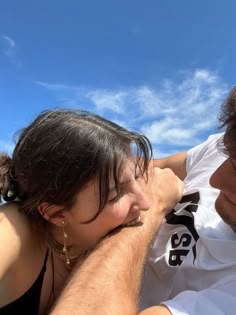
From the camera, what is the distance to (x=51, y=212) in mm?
1646

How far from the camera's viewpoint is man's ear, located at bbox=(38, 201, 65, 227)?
1.63 m

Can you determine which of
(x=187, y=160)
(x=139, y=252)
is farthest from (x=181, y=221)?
(x=187, y=160)

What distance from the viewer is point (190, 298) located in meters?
1.43

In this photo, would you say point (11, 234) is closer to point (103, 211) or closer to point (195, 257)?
point (103, 211)

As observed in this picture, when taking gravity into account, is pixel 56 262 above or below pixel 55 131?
below

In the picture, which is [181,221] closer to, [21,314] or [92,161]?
[92,161]

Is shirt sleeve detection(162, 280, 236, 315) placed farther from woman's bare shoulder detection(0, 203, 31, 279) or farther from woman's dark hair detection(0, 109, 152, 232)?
woman's bare shoulder detection(0, 203, 31, 279)

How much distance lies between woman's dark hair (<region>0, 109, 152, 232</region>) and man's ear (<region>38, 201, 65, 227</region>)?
0.02 meters

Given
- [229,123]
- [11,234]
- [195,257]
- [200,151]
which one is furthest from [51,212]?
[200,151]

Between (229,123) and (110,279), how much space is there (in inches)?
37.4

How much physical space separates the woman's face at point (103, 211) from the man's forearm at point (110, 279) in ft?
0.19

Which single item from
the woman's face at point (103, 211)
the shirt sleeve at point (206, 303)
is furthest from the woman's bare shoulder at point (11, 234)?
the shirt sleeve at point (206, 303)

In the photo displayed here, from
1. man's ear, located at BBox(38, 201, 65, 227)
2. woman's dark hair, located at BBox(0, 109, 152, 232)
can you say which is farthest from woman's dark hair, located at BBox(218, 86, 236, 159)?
man's ear, located at BBox(38, 201, 65, 227)

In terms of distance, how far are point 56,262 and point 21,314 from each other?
235mm
